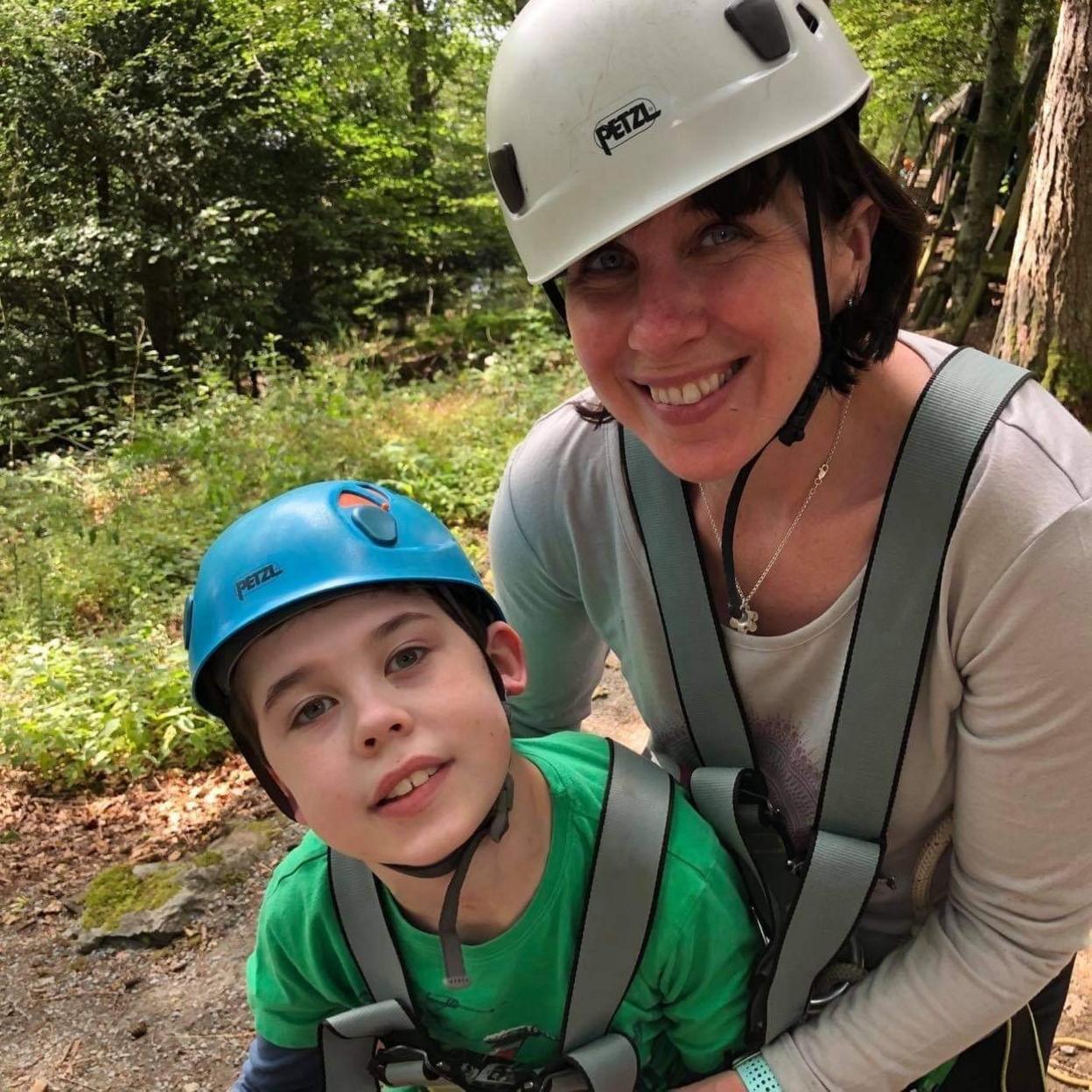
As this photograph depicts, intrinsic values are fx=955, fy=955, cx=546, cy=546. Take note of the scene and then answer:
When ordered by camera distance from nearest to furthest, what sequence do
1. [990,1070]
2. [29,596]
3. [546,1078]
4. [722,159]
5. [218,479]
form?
[722,159] → [546,1078] → [990,1070] → [29,596] → [218,479]

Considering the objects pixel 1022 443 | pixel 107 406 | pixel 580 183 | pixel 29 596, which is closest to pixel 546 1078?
pixel 1022 443

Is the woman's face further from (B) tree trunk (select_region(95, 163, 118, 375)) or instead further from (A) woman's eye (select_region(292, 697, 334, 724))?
(B) tree trunk (select_region(95, 163, 118, 375))

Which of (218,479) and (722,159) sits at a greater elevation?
(722,159)

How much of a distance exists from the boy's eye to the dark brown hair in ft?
2.40

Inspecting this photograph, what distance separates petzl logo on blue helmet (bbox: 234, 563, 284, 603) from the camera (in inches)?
54.3

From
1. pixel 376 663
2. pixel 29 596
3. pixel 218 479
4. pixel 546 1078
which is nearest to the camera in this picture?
pixel 376 663

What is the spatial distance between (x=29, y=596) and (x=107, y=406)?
13.0 ft

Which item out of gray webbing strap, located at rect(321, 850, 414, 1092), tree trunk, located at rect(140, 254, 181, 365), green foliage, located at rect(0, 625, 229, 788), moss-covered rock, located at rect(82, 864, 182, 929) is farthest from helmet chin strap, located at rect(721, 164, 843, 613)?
tree trunk, located at rect(140, 254, 181, 365)

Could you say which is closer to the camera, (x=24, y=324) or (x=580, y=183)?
(x=580, y=183)

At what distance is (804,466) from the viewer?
1.49 meters

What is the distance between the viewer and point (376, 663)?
1.39 metres

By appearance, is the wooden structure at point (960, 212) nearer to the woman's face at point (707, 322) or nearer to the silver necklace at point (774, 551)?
the silver necklace at point (774, 551)

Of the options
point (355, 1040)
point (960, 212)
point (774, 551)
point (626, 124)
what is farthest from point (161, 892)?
point (960, 212)

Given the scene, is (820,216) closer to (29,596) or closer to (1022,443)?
(1022,443)
